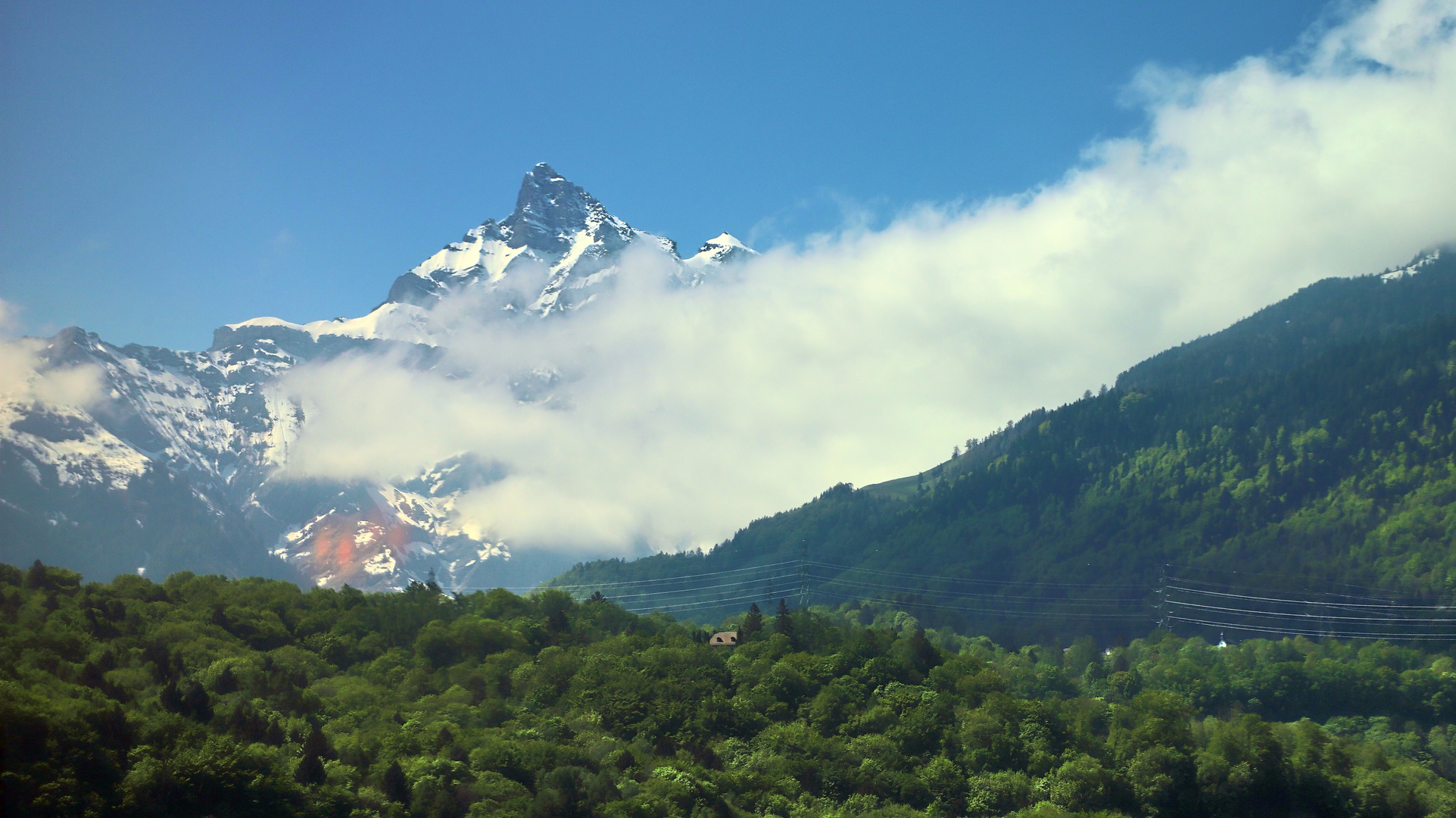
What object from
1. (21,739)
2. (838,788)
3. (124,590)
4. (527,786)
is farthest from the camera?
(124,590)

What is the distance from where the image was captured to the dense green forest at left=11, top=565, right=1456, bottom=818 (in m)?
120

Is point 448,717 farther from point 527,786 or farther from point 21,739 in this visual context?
point 21,739

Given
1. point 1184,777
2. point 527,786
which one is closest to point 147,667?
point 527,786

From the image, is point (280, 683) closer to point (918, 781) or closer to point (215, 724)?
point (215, 724)

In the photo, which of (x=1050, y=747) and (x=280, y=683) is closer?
(x=280, y=683)

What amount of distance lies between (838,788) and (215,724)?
74761 millimetres

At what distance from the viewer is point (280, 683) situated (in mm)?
158500

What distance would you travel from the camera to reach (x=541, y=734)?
158m

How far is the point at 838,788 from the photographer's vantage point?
156125mm

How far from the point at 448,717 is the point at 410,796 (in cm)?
2862

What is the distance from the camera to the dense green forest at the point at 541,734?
120500 millimetres

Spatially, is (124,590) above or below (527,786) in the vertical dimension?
above

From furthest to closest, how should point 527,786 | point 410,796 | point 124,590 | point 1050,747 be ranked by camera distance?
point 124,590, point 1050,747, point 527,786, point 410,796

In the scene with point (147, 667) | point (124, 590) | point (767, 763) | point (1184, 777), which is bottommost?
point (1184, 777)
